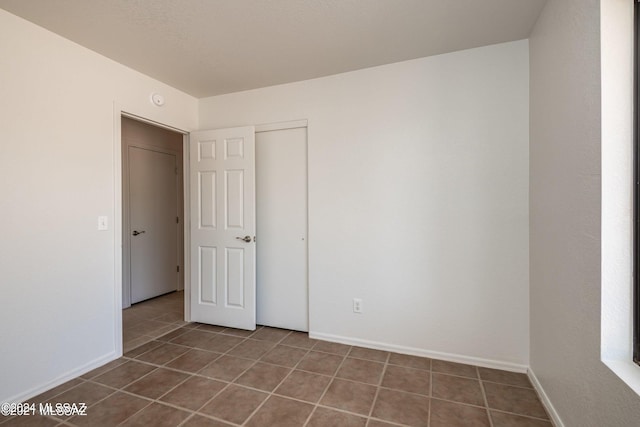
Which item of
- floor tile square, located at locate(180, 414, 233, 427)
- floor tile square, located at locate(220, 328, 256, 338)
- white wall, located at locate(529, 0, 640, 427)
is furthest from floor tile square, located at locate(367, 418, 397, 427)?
floor tile square, located at locate(220, 328, 256, 338)

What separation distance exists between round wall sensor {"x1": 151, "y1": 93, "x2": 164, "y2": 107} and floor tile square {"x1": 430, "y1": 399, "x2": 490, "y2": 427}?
3.38m

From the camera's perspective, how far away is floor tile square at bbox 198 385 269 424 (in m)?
1.74

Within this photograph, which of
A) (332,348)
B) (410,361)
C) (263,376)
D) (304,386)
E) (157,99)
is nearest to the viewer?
(304,386)

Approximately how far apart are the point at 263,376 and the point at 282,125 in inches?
88.0

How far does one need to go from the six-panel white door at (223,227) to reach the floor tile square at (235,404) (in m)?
1.03

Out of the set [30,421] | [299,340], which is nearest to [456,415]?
[299,340]

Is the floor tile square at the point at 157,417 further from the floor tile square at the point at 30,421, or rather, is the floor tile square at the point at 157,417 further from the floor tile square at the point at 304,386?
the floor tile square at the point at 304,386

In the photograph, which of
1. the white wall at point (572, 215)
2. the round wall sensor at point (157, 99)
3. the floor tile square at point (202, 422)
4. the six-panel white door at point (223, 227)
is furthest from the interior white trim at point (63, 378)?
the white wall at point (572, 215)

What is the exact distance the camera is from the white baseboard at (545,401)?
162cm

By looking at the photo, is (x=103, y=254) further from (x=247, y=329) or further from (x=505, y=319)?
(x=505, y=319)

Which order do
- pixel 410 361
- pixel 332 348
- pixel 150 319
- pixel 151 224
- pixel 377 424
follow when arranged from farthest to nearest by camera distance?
pixel 151 224
pixel 150 319
pixel 332 348
pixel 410 361
pixel 377 424

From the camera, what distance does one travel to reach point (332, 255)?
9.03 ft

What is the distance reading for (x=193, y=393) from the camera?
6.43 feet

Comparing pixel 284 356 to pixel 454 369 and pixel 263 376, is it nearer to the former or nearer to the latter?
pixel 263 376
